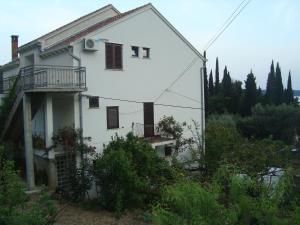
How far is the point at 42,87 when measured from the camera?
55.8 ft

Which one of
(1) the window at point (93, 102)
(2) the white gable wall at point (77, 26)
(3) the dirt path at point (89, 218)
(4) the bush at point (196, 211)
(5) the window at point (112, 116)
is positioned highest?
(2) the white gable wall at point (77, 26)

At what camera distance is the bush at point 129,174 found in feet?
54.9

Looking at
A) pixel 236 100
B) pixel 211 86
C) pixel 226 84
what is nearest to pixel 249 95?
pixel 236 100

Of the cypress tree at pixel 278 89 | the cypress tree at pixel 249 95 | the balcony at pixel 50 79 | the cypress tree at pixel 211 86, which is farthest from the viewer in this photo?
the cypress tree at pixel 211 86

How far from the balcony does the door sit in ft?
15.7

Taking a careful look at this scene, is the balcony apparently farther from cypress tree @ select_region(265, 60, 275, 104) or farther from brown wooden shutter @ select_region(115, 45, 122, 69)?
cypress tree @ select_region(265, 60, 275, 104)

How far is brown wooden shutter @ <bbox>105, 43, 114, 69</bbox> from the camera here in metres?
20.0

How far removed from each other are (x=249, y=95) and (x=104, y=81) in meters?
31.2

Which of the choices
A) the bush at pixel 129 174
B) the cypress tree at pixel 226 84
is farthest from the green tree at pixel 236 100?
the bush at pixel 129 174

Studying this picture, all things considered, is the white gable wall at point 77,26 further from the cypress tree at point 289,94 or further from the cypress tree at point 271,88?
the cypress tree at point 289,94

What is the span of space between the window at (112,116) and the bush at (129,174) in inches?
62.9

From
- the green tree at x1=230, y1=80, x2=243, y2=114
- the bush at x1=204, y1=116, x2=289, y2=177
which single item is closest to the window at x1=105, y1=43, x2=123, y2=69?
the bush at x1=204, y1=116, x2=289, y2=177

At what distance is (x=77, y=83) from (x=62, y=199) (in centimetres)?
567

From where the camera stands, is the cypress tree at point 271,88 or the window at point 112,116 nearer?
the window at point 112,116
